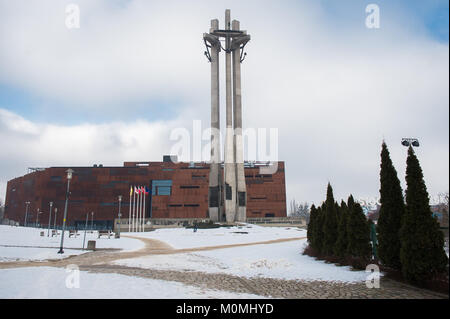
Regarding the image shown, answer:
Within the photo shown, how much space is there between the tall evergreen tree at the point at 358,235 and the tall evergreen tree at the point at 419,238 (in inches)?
138

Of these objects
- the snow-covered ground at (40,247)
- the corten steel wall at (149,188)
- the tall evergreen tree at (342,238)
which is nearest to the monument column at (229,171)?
the snow-covered ground at (40,247)

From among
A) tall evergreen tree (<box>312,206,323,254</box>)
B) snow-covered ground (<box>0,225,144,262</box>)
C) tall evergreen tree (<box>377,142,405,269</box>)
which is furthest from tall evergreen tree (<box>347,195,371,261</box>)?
snow-covered ground (<box>0,225,144,262</box>)

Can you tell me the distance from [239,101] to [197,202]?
35.9 m

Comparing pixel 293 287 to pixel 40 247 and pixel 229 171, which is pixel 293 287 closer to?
pixel 40 247

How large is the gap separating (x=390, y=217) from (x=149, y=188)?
278ft

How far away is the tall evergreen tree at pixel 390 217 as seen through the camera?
11.2 metres

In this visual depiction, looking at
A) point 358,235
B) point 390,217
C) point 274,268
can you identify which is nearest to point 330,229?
point 358,235

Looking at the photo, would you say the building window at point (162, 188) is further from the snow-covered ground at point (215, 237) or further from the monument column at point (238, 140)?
the snow-covered ground at point (215, 237)

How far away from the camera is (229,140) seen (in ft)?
196

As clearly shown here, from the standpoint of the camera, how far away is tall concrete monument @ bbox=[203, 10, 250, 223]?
59250 mm

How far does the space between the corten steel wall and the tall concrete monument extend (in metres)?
27.6
